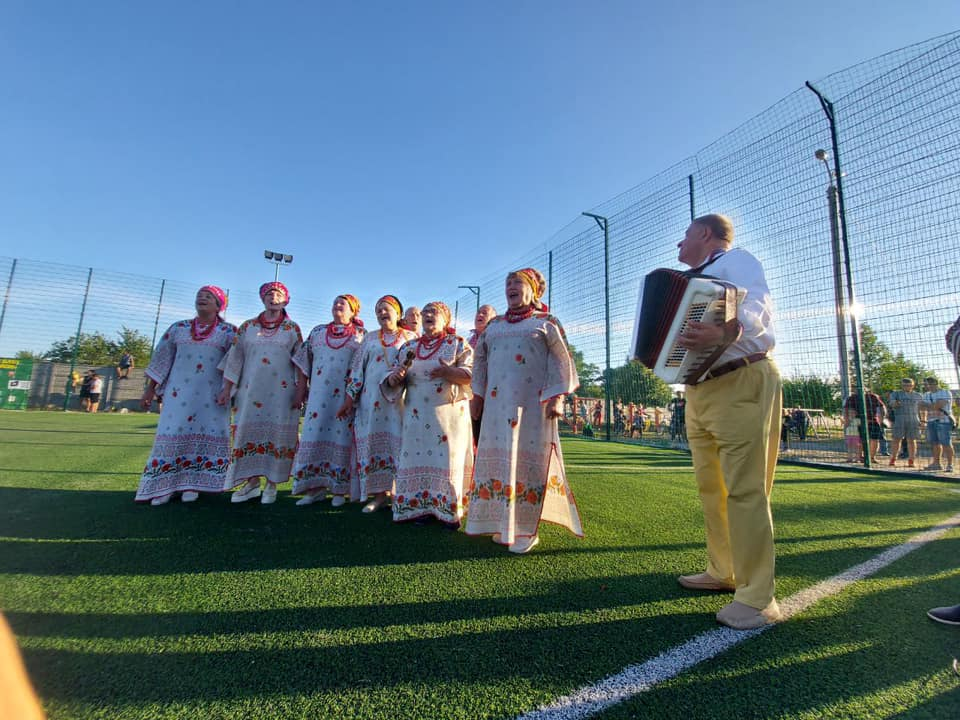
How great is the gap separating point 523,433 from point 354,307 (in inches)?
102

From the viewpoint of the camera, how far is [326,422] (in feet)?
14.8

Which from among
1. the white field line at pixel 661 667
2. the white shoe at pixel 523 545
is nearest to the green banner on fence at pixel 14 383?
the white shoe at pixel 523 545

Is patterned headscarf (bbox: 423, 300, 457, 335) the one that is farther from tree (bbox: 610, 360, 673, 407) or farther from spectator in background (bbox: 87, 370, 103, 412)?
spectator in background (bbox: 87, 370, 103, 412)

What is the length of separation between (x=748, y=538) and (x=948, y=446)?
8.29 meters

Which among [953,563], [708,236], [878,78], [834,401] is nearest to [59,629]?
[708,236]

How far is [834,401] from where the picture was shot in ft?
23.3

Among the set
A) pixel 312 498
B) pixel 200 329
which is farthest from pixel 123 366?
pixel 312 498

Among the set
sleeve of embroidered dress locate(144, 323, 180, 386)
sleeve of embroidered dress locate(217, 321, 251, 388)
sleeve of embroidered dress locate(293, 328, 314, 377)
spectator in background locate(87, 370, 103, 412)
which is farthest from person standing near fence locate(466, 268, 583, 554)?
spectator in background locate(87, 370, 103, 412)

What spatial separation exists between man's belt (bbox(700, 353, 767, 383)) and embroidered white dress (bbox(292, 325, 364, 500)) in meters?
3.40

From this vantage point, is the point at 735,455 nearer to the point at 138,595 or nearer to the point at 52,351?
the point at 138,595

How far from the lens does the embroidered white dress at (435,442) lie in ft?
12.0

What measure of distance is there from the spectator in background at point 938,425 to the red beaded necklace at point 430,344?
7464mm

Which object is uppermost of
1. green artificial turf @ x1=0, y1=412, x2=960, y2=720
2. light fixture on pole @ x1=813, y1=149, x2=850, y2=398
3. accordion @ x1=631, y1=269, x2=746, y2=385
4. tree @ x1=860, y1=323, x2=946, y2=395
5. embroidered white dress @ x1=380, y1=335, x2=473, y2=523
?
light fixture on pole @ x1=813, y1=149, x2=850, y2=398

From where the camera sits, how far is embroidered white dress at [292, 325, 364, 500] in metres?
4.35
